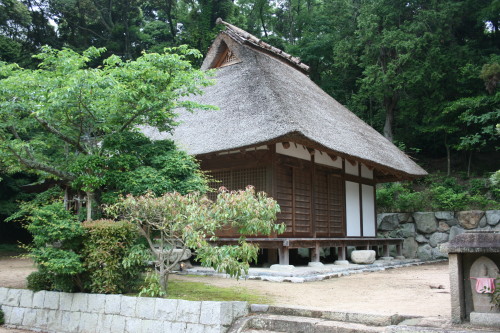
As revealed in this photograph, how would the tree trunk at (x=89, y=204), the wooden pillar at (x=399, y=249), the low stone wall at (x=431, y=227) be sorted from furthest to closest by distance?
the wooden pillar at (x=399, y=249), the low stone wall at (x=431, y=227), the tree trunk at (x=89, y=204)

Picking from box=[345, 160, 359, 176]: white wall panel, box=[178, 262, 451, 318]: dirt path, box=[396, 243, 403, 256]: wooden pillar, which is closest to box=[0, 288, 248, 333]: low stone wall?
box=[178, 262, 451, 318]: dirt path

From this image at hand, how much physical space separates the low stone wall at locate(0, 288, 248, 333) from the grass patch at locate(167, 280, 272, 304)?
46cm

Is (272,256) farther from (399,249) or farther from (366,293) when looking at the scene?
(399,249)

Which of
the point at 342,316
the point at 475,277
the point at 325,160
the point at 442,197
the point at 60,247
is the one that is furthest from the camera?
the point at 442,197

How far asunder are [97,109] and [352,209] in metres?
9.26

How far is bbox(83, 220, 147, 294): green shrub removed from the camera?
22.7 feet

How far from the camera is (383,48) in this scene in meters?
20.7

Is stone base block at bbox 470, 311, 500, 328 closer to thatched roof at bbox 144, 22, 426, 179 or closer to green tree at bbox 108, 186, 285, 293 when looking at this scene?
green tree at bbox 108, 186, 285, 293

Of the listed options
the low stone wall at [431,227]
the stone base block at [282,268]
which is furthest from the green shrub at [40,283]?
the low stone wall at [431,227]

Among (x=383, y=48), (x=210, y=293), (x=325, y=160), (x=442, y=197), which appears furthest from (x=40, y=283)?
(x=383, y=48)

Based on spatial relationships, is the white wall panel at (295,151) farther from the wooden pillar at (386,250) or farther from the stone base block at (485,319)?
the stone base block at (485,319)

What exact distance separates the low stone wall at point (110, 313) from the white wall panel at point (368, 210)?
989 centimetres

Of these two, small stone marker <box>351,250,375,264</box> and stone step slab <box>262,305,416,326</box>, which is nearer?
stone step slab <box>262,305,416,326</box>

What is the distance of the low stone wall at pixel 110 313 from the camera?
5820 millimetres
